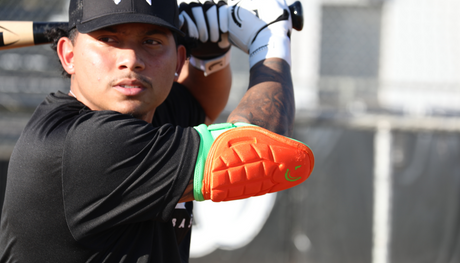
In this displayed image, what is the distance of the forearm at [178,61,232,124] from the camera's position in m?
2.37

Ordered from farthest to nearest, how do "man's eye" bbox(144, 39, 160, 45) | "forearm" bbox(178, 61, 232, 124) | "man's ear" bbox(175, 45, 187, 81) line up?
1. "forearm" bbox(178, 61, 232, 124)
2. "man's ear" bbox(175, 45, 187, 81)
3. "man's eye" bbox(144, 39, 160, 45)

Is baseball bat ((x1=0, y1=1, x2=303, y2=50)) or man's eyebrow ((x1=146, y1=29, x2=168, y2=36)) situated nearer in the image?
man's eyebrow ((x1=146, y1=29, x2=168, y2=36))

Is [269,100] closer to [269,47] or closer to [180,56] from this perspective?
[269,47]

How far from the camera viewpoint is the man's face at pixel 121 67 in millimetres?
1459

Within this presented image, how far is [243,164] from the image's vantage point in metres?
1.32

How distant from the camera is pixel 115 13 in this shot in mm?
1440

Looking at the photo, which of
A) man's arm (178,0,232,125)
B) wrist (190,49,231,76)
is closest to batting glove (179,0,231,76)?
man's arm (178,0,232,125)

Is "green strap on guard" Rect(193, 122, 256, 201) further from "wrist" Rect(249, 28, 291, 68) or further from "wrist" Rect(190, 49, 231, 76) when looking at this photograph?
"wrist" Rect(190, 49, 231, 76)

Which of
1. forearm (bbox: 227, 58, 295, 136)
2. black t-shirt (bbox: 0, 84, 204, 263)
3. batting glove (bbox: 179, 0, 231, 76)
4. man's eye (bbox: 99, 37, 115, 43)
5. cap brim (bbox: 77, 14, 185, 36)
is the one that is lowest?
black t-shirt (bbox: 0, 84, 204, 263)

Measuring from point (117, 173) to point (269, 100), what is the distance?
0.60m

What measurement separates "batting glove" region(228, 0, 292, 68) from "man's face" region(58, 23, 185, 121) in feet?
1.35

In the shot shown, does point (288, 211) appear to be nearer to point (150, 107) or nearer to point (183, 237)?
point (183, 237)

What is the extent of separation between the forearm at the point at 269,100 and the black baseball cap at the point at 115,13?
372 millimetres

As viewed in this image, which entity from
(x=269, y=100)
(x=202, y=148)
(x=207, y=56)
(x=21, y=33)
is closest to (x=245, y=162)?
(x=202, y=148)
